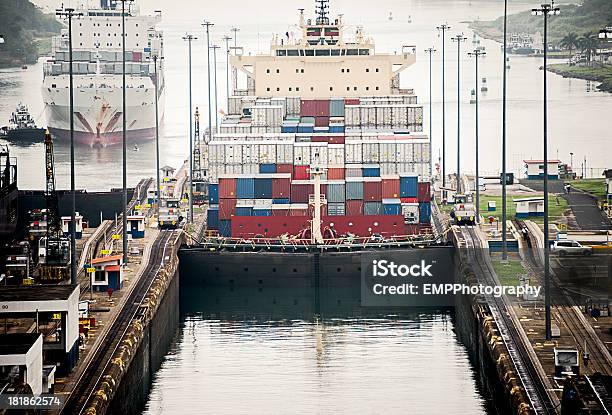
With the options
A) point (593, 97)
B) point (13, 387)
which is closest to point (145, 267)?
point (13, 387)

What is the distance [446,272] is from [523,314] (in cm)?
1286

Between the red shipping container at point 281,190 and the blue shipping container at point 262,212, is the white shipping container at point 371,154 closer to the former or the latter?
the red shipping container at point 281,190

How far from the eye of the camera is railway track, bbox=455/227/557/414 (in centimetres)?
3431

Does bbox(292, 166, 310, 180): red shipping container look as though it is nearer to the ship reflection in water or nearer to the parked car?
the ship reflection in water

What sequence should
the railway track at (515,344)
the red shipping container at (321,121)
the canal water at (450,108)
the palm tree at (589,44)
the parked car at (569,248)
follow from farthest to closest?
the palm tree at (589,44)
the canal water at (450,108)
the red shipping container at (321,121)
the parked car at (569,248)
the railway track at (515,344)

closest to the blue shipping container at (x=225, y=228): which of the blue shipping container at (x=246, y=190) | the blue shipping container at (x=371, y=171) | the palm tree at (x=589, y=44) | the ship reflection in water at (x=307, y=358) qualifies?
the blue shipping container at (x=246, y=190)

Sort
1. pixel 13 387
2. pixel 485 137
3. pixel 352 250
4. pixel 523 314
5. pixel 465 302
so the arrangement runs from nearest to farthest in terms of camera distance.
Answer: pixel 13 387, pixel 523 314, pixel 465 302, pixel 352 250, pixel 485 137

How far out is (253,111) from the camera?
6744 cm

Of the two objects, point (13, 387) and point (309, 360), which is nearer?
point (13, 387)

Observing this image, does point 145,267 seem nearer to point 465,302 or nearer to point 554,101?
point 465,302

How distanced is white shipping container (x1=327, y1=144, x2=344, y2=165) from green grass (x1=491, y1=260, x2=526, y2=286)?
8.15 m

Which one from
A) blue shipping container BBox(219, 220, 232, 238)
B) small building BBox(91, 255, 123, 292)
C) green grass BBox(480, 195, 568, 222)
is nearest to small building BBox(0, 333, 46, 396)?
small building BBox(91, 255, 123, 292)

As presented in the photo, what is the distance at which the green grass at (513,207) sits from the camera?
61.4 metres

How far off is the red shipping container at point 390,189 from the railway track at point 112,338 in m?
7.41
